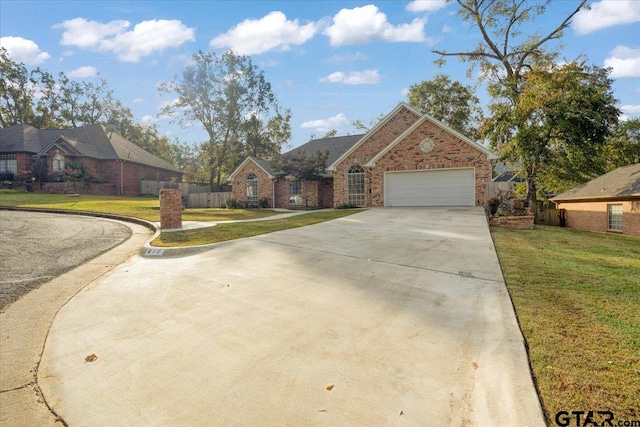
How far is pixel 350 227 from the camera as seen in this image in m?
10.5

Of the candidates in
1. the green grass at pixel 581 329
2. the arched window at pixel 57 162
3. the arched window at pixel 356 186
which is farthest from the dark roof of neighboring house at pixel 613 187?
the arched window at pixel 57 162

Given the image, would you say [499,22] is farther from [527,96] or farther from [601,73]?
[527,96]

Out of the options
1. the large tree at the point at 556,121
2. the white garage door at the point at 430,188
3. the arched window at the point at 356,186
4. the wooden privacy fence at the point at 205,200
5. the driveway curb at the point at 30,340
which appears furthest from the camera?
the wooden privacy fence at the point at 205,200

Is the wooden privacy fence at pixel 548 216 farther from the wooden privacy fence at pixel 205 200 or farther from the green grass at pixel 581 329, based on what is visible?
the wooden privacy fence at pixel 205 200

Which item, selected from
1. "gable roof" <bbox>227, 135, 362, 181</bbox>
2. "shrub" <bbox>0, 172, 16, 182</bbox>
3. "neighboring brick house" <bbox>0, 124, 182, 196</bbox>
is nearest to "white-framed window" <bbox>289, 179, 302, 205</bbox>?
"gable roof" <bbox>227, 135, 362, 181</bbox>

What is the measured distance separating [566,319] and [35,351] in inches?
215

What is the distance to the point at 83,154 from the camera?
28031 mm

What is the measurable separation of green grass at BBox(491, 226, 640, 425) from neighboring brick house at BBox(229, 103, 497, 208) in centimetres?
1063

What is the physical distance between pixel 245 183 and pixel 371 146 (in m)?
10.2

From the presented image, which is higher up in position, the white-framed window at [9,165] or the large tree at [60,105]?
the large tree at [60,105]

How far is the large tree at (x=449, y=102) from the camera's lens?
30.7 meters

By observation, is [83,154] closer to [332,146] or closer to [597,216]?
[332,146]

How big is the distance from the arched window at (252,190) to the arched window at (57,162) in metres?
15.9

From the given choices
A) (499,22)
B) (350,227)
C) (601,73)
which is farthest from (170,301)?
(499,22)
